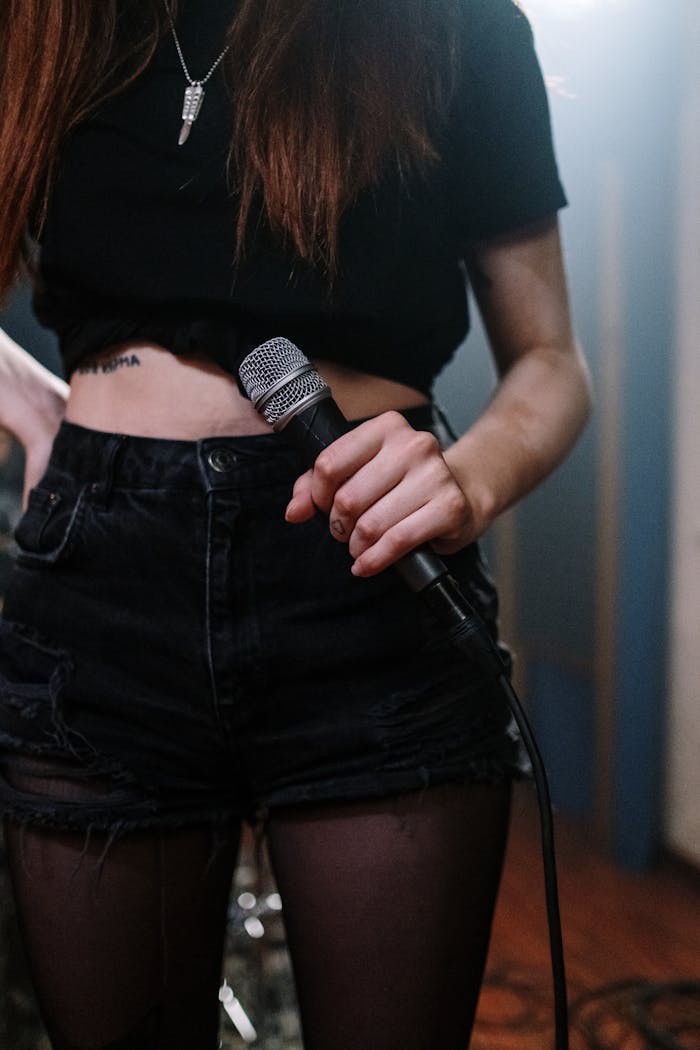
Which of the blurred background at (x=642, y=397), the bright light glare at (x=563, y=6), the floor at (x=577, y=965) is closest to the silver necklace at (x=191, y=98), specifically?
the floor at (x=577, y=965)

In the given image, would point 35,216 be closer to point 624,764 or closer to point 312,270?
point 312,270

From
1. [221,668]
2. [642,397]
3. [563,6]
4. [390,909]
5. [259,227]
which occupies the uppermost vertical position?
[563,6]

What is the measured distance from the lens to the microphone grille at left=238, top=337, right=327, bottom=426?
0.59 metres

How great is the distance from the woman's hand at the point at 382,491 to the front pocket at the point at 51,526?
20cm

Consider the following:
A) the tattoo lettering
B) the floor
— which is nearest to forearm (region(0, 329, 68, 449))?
the tattoo lettering

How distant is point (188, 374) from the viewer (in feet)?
2.32

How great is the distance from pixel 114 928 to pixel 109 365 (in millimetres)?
399

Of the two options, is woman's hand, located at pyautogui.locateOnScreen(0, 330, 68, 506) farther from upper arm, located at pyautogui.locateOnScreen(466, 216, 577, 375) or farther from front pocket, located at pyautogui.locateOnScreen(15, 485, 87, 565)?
upper arm, located at pyautogui.locateOnScreen(466, 216, 577, 375)

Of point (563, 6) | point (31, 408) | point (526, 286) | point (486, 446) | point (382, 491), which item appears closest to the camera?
point (382, 491)

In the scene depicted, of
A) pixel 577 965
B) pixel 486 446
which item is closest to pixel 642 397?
pixel 577 965

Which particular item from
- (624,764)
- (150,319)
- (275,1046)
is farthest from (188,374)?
(624,764)

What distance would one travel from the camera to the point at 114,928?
67 cm

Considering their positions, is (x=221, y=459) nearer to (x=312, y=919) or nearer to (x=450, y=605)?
(x=450, y=605)

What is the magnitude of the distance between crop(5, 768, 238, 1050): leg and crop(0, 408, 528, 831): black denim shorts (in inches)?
1.0
